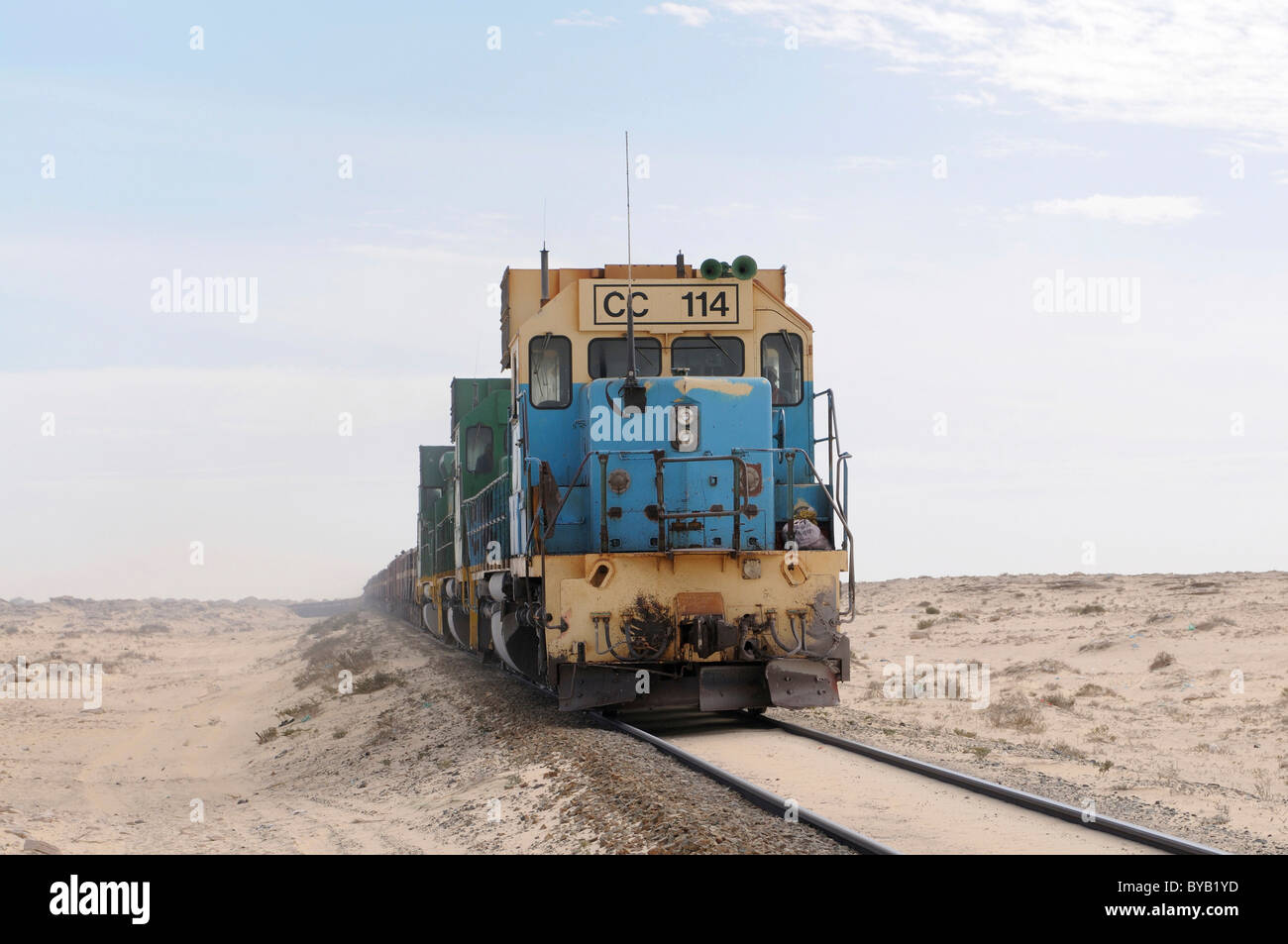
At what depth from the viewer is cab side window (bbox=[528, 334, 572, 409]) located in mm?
13188

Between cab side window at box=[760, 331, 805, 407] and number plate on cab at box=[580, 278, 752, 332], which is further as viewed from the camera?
cab side window at box=[760, 331, 805, 407]

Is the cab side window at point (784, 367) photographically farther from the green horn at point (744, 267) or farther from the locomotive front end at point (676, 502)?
the green horn at point (744, 267)

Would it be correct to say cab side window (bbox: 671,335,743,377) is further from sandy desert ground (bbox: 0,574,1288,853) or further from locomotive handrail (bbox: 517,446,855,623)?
sandy desert ground (bbox: 0,574,1288,853)

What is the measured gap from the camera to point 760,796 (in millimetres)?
8688

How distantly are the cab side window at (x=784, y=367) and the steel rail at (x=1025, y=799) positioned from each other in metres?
3.50

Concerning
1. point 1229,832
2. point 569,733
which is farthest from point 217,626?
point 1229,832

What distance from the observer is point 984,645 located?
2870 cm

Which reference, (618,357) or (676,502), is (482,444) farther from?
(676,502)

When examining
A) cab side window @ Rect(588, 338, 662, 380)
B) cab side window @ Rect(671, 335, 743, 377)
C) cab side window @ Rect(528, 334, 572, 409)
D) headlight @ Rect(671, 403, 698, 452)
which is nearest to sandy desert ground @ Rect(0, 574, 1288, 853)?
headlight @ Rect(671, 403, 698, 452)

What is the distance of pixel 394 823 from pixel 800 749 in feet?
11.9

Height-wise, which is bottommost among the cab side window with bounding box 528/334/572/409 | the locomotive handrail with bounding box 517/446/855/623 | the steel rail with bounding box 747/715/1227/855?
the steel rail with bounding box 747/715/1227/855

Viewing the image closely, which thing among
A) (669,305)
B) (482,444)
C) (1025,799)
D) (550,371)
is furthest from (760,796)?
(482,444)

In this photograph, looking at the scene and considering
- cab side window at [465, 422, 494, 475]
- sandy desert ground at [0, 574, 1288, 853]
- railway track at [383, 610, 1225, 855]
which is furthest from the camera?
cab side window at [465, 422, 494, 475]
